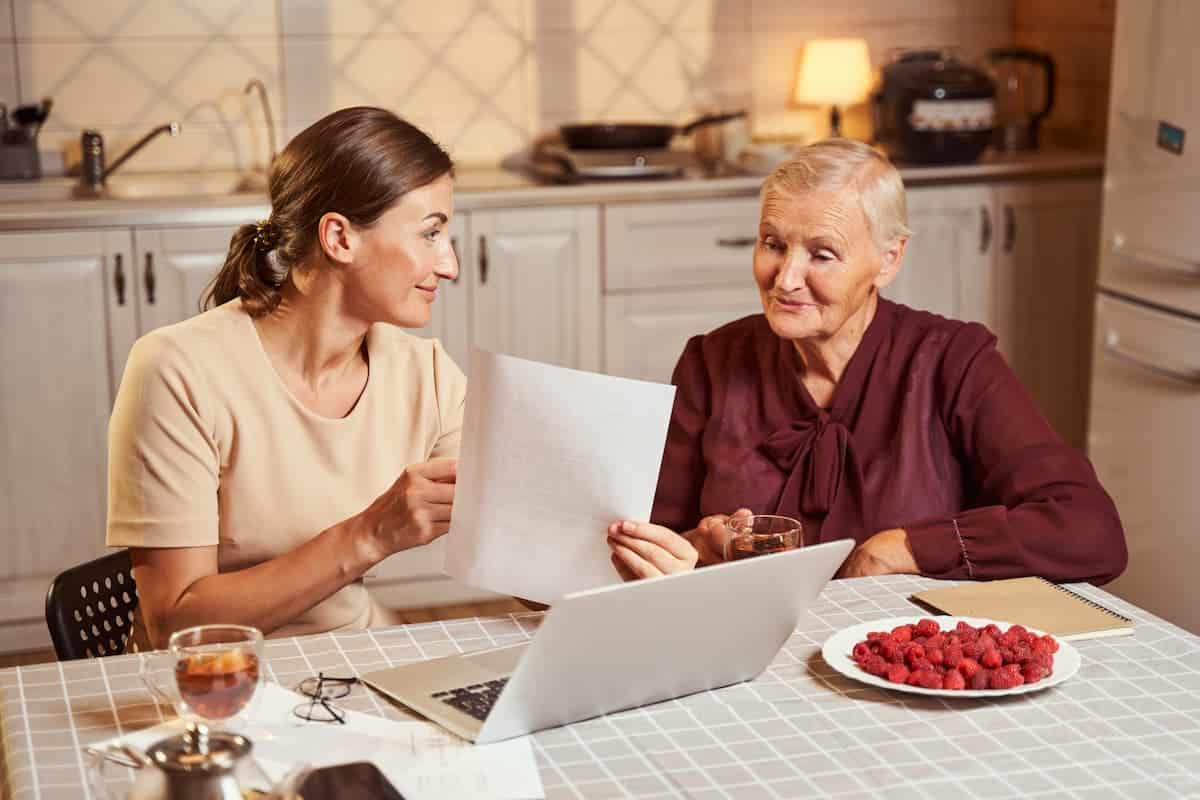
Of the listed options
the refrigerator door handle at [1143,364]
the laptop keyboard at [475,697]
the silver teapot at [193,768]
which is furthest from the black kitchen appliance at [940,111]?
the silver teapot at [193,768]

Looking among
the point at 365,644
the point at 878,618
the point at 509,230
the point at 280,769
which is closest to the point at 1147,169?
the point at 509,230

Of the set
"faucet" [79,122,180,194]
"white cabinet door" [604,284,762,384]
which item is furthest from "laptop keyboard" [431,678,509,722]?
"faucet" [79,122,180,194]

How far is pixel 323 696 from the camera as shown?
154cm

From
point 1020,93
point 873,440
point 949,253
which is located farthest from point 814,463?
point 1020,93

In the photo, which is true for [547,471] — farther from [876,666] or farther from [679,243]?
[679,243]

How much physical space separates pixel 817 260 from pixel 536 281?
158 cm

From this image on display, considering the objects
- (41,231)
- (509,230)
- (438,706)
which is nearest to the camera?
(438,706)

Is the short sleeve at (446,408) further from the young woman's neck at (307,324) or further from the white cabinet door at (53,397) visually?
the white cabinet door at (53,397)

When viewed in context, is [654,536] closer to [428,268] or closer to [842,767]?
[842,767]

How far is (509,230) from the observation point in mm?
3701

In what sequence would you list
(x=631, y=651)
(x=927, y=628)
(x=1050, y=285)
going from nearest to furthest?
(x=631, y=651) → (x=927, y=628) → (x=1050, y=285)

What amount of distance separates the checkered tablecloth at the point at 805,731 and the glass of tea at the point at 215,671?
0.13 meters

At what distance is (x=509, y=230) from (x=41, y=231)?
1040 mm

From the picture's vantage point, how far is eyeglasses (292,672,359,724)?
1492 millimetres
